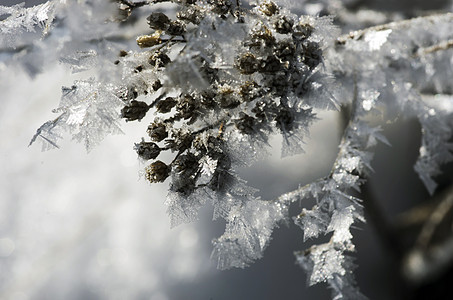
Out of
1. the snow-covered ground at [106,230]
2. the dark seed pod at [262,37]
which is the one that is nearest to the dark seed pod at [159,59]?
the dark seed pod at [262,37]

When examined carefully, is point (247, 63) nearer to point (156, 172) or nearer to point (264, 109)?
point (264, 109)

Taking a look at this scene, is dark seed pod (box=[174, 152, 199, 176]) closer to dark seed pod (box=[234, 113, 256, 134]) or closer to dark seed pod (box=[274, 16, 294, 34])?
dark seed pod (box=[234, 113, 256, 134])

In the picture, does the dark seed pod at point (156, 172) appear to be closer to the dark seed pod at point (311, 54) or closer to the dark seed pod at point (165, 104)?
the dark seed pod at point (165, 104)

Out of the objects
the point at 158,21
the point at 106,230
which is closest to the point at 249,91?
the point at 158,21

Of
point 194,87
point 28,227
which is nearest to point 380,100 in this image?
point 194,87

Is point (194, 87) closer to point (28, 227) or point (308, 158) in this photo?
point (308, 158)
